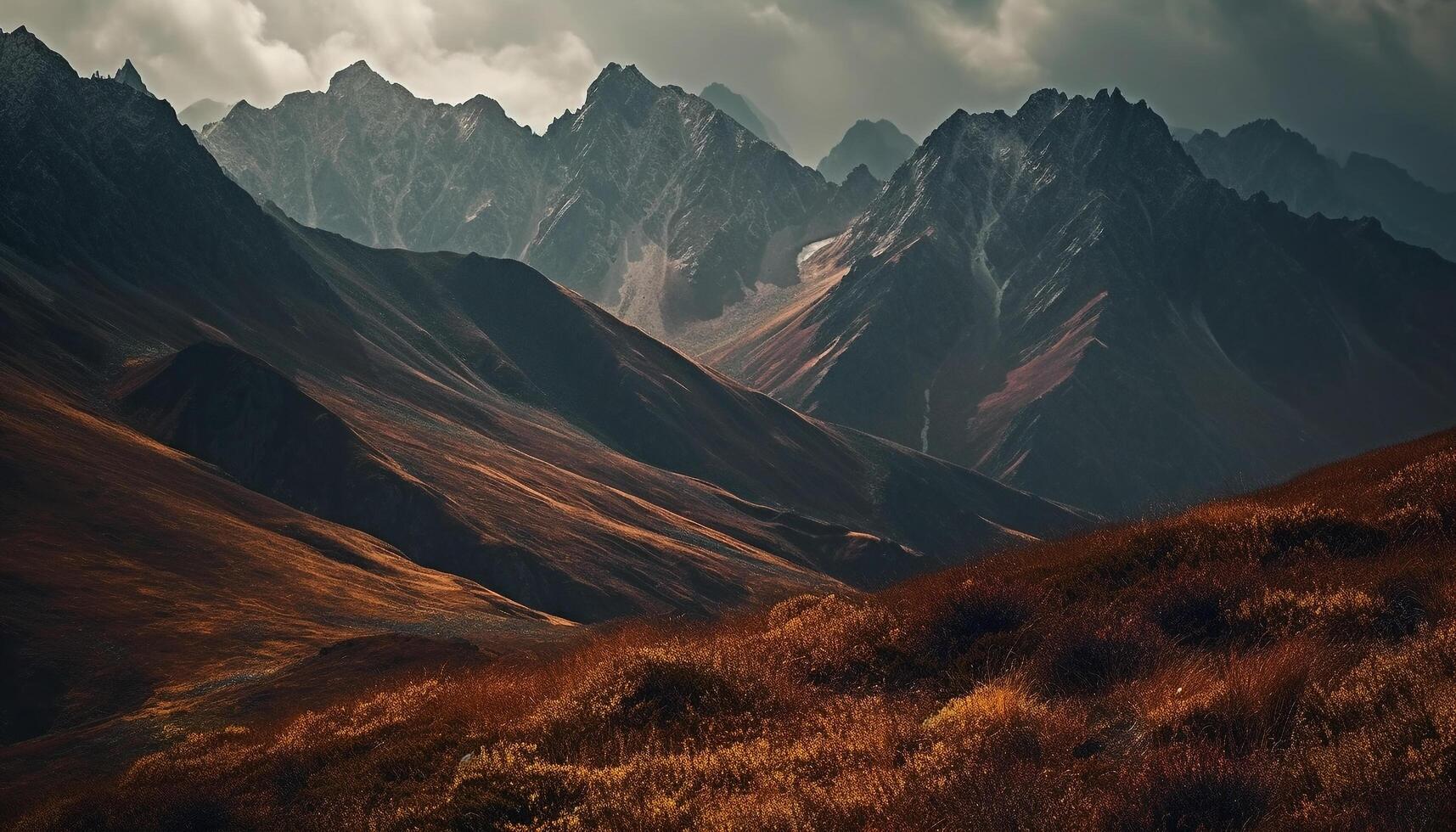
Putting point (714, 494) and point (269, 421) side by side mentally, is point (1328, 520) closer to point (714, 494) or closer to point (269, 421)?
point (269, 421)

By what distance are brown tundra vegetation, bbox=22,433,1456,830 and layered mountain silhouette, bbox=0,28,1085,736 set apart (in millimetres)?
4810

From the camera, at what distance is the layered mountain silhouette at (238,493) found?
63.2 meters

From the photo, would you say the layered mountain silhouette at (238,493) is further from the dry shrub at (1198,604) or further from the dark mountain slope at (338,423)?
the dry shrub at (1198,604)

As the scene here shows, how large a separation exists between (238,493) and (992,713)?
105 metres

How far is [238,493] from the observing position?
334 ft

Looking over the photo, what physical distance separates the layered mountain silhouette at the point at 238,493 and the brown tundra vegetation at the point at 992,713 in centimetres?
481

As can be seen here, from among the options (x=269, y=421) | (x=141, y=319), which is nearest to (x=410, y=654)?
(x=269, y=421)

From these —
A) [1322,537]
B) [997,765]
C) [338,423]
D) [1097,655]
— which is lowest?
[997,765]

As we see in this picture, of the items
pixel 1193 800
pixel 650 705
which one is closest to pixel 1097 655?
pixel 1193 800

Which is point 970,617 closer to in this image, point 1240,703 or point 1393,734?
point 1240,703

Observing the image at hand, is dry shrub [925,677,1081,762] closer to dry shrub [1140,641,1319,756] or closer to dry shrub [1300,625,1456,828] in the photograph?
dry shrub [1140,641,1319,756]

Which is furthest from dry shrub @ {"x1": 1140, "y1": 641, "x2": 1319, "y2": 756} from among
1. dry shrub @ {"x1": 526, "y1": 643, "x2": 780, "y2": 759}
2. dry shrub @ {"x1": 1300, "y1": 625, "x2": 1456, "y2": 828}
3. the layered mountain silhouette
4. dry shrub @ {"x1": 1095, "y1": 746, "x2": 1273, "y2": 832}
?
the layered mountain silhouette

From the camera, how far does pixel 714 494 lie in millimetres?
192625

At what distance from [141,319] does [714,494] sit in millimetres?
100049
